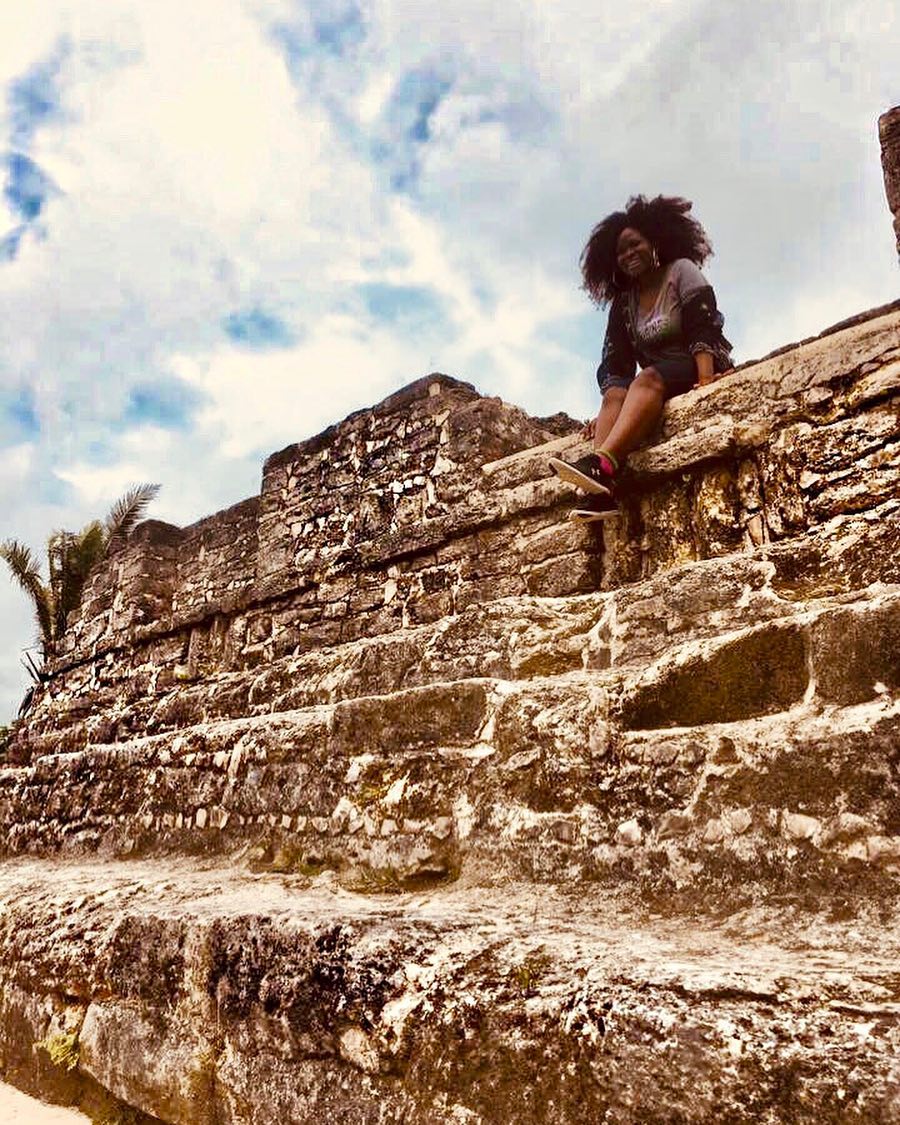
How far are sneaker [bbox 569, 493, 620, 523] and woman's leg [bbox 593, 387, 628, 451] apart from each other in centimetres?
27

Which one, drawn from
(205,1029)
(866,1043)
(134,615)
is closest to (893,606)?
(866,1043)

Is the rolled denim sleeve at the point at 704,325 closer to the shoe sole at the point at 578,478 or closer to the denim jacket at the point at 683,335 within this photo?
the denim jacket at the point at 683,335

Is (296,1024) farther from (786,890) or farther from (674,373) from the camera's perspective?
(674,373)

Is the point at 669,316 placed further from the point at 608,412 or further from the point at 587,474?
the point at 587,474

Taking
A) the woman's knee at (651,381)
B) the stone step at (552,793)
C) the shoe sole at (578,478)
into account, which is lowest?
the stone step at (552,793)

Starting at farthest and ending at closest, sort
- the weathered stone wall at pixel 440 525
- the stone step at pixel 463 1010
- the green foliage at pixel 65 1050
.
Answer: the weathered stone wall at pixel 440 525 < the green foliage at pixel 65 1050 < the stone step at pixel 463 1010

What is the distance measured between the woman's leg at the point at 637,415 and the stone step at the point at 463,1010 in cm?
220

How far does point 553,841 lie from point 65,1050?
5.29 feet

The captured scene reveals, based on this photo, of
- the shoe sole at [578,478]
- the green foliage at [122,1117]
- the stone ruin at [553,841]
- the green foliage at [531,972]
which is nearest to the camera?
the stone ruin at [553,841]

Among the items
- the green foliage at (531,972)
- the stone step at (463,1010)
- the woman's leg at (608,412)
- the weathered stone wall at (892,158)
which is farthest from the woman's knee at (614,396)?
the green foliage at (531,972)

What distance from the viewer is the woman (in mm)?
3725

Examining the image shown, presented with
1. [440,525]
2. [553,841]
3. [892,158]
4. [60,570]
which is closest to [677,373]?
[892,158]

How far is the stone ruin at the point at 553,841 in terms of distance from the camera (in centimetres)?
137

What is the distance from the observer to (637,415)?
374 centimetres
